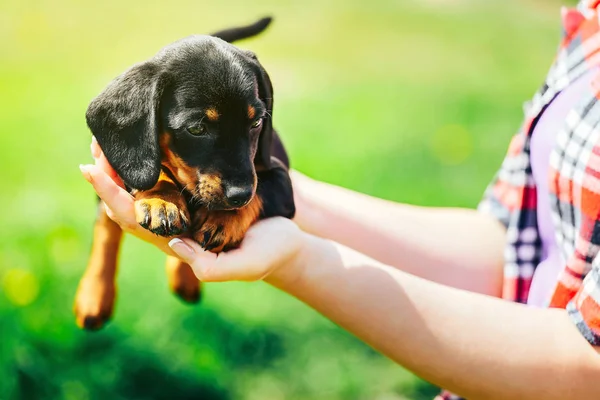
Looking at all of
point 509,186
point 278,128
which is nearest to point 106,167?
point 509,186

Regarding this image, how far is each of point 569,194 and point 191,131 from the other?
3.26ft

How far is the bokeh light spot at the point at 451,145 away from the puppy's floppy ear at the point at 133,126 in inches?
148

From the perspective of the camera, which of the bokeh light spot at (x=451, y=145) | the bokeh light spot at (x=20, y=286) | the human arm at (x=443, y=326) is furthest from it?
the bokeh light spot at (x=451, y=145)

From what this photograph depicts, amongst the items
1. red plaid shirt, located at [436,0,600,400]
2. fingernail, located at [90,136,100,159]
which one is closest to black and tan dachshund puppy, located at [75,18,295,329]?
fingernail, located at [90,136,100,159]

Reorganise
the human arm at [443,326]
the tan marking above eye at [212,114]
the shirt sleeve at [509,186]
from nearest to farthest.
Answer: the tan marking above eye at [212,114] → the human arm at [443,326] → the shirt sleeve at [509,186]

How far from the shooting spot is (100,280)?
243 centimetres

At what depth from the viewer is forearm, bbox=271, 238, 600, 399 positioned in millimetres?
1903

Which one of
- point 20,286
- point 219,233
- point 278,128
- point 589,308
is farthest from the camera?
point 278,128

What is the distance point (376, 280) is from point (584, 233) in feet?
1.73

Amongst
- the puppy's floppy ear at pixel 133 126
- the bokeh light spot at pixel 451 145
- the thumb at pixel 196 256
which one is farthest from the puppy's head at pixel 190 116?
the bokeh light spot at pixel 451 145

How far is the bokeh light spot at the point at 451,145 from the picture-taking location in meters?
5.32

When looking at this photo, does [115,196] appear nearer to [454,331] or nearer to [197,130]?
[197,130]

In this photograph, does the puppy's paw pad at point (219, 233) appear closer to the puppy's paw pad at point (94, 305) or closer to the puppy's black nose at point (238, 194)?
the puppy's black nose at point (238, 194)

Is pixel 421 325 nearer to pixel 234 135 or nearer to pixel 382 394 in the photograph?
pixel 234 135
